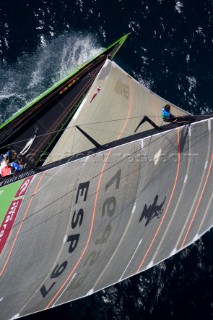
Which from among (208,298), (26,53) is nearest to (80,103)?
(26,53)

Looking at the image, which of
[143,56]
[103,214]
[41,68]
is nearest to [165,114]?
[103,214]

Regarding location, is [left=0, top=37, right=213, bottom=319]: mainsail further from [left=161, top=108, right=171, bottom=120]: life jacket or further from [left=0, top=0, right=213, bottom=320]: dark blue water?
[left=0, top=0, right=213, bottom=320]: dark blue water

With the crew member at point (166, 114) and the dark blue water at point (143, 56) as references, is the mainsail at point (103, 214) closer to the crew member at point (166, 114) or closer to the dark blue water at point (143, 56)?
the crew member at point (166, 114)

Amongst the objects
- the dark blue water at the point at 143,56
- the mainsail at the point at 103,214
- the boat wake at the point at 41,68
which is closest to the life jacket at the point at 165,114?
the mainsail at the point at 103,214

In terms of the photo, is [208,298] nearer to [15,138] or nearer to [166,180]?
[166,180]

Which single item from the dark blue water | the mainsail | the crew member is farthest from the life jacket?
the dark blue water

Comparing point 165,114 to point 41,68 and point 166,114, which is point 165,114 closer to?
point 166,114
